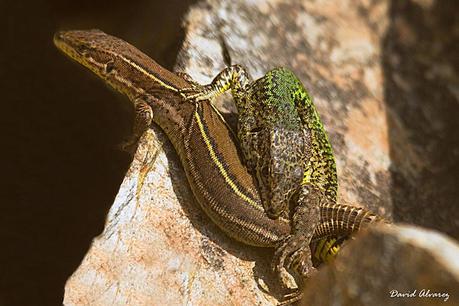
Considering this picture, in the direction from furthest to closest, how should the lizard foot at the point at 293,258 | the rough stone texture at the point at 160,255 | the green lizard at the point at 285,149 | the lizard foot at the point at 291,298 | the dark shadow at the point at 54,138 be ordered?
1. the dark shadow at the point at 54,138
2. the green lizard at the point at 285,149
3. the lizard foot at the point at 293,258
4. the lizard foot at the point at 291,298
5. the rough stone texture at the point at 160,255

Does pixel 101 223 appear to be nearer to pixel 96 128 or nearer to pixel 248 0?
pixel 96 128

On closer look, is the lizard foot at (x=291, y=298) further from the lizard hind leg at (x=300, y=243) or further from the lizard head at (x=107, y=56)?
the lizard head at (x=107, y=56)

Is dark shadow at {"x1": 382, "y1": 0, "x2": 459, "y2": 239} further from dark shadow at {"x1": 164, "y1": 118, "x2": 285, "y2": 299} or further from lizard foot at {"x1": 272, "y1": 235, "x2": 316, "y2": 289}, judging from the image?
dark shadow at {"x1": 164, "y1": 118, "x2": 285, "y2": 299}

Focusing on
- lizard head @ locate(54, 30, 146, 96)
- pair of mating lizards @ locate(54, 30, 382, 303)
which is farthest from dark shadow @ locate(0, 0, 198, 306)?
pair of mating lizards @ locate(54, 30, 382, 303)

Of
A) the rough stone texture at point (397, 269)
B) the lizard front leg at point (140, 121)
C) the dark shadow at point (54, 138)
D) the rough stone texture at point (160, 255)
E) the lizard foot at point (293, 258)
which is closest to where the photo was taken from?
the rough stone texture at point (397, 269)

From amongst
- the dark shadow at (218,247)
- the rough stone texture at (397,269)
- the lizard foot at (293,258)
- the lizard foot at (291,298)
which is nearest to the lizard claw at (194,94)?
the dark shadow at (218,247)

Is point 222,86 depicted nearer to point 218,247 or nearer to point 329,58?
point 218,247

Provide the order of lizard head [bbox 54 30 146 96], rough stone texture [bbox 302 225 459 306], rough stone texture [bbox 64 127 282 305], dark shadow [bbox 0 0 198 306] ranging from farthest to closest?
dark shadow [bbox 0 0 198 306]
lizard head [bbox 54 30 146 96]
rough stone texture [bbox 64 127 282 305]
rough stone texture [bbox 302 225 459 306]
